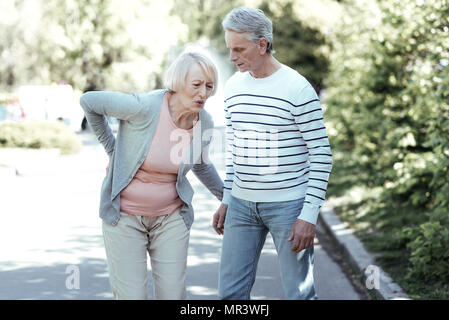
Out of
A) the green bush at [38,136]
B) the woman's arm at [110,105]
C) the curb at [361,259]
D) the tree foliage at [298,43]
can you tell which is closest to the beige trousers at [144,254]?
the woman's arm at [110,105]

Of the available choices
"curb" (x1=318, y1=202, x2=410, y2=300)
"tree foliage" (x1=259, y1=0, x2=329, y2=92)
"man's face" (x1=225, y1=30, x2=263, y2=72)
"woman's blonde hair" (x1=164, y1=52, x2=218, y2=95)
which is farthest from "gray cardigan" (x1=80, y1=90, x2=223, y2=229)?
"tree foliage" (x1=259, y1=0, x2=329, y2=92)

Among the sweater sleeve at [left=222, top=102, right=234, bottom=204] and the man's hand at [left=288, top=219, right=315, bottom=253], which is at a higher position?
the sweater sleeve at [left=222, top=102, right=234, bottom=204]

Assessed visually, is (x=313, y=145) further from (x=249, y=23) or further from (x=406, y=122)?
(x=406, y=122)

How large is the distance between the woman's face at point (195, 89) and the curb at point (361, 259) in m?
2.67

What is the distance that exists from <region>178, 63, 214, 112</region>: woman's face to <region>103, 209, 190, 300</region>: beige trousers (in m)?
0.54

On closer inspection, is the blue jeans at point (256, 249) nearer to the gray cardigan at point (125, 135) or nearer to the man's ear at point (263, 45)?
the gray cardigan at point (125, 135)

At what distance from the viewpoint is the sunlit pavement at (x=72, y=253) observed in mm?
5902

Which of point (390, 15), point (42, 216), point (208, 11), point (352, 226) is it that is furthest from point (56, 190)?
point (208, 11)

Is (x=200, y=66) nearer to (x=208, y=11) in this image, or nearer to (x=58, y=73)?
(x=58, y=73)

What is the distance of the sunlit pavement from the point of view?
5.90m

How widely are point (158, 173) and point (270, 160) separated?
550 mm

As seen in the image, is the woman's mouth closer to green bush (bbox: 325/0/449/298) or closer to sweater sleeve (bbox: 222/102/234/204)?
sweater sleeve (bbox: 222/102/234/204)
